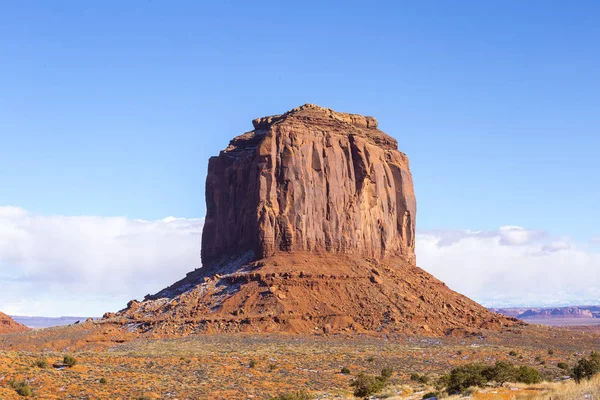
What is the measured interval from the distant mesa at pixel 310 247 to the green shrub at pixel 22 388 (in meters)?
40.1

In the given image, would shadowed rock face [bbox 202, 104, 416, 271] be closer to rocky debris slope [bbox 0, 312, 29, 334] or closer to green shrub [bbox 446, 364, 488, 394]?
rocky debris slope [bbox 0, 312, 29, 334]

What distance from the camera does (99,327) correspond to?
268 ft

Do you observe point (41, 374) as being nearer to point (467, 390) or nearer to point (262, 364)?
point (262, 364)

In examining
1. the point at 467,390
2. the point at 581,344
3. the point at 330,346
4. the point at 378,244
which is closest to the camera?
the point at 467,390

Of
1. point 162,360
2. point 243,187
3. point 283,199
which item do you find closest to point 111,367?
point 162,360

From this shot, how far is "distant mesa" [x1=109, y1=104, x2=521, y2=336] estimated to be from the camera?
80.1 metres

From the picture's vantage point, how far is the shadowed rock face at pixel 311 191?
297 feet

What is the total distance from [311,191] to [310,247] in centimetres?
743

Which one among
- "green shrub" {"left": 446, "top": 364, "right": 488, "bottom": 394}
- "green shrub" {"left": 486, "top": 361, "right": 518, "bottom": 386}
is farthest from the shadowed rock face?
"green shrub" {"left": 446, "top": 364, "right": 488, "bottom": 394}

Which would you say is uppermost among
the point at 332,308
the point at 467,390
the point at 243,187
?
the point at 243,187

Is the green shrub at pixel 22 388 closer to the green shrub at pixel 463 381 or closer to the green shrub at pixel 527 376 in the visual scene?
the green shrub at pixel 463 381

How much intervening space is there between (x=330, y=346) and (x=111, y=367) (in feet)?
87.0

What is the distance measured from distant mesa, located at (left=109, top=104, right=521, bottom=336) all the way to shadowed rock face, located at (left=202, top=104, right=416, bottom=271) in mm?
143

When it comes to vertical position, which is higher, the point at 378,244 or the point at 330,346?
the point at 378,244
